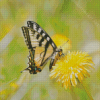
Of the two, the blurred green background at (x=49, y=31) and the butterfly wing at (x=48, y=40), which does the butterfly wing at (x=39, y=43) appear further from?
the blurred green background at (x=49, y=31)

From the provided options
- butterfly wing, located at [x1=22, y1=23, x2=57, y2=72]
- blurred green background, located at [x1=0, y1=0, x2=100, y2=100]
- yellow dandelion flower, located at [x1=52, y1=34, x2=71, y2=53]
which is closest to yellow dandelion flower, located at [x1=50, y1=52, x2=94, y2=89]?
blurred green background, located at [x1=0, y1=0, x2=100, y2=100]

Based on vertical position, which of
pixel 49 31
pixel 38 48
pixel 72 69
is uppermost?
pixel 49 31

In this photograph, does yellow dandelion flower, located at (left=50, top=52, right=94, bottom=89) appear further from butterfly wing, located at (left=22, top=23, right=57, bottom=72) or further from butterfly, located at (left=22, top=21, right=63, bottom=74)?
butterfly wing, located at (left=22, top=23, right=57, bottom=72)

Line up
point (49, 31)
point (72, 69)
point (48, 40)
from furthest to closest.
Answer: point (49, 31) < point (48, 40) < point (72, 69)

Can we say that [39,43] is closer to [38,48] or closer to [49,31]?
[38,48]

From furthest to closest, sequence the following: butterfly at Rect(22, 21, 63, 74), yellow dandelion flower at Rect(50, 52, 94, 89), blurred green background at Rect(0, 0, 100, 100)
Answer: butterfly at Rect(22, 21, 63, 74), blurred green background at Rect(0, 0, 100, 100), yellow dandelion flower at Rect(50, 52, 94, 89)

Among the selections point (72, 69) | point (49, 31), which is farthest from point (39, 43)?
point (72, 69)

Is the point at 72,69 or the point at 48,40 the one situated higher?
the point at 48,40
